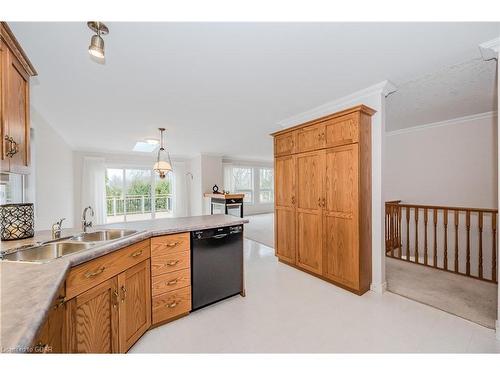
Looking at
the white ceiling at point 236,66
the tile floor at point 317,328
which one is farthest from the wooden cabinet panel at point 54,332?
the white ceiling at point 236,66

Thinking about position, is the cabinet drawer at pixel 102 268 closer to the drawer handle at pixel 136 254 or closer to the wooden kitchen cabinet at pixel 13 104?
Answer: the drawer handle at pixel 136 254

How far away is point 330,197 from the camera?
272 cm

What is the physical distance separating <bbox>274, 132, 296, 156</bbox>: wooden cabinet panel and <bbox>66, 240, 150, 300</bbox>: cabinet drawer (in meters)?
2.33

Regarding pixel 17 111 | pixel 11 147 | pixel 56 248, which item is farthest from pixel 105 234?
pixel 17 111

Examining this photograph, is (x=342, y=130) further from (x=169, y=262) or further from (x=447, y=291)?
(x=169, y=262)

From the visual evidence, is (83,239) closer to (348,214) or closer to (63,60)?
(63,60)

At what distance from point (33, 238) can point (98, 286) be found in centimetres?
84

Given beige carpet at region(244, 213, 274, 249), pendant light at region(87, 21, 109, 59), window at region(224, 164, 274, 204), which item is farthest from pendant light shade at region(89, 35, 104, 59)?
window at region(224, 164, 274, 204)

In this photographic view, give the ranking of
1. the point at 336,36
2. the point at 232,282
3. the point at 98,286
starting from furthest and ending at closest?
the point at 232,282
the point at 336,36
the point at 98,286

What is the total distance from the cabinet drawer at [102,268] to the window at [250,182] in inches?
273

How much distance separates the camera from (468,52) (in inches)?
72.5

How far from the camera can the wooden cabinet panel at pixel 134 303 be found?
5.04ft

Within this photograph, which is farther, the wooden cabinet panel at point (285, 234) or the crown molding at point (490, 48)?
the wooden cabinet panel at point (285, 234)
